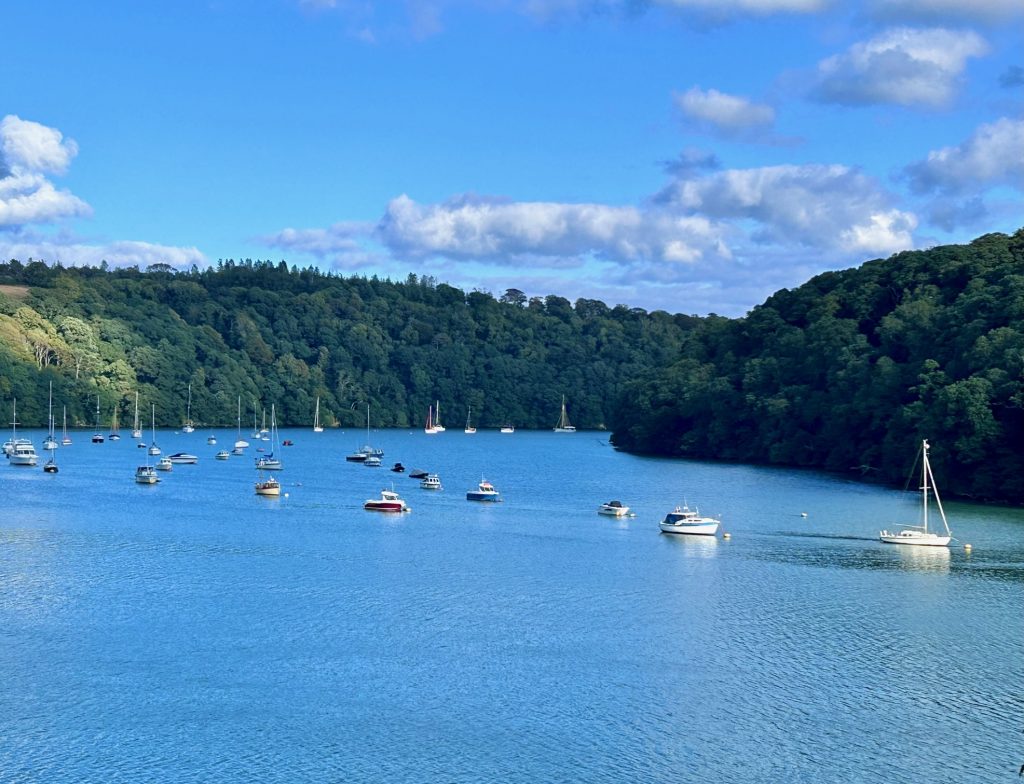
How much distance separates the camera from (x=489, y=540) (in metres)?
82.3

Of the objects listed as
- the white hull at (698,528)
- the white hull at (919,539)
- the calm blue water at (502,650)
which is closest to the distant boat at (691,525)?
the white hull at (698,528)

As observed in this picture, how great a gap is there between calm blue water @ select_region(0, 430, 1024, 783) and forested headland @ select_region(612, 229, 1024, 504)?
10.1 meters

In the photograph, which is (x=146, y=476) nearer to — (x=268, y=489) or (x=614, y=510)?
(x=268, y=489)

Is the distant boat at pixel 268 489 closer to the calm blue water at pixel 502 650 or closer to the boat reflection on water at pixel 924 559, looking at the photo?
the calm blue water at pixel 502 650

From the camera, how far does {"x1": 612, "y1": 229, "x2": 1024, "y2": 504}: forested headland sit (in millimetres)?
101625

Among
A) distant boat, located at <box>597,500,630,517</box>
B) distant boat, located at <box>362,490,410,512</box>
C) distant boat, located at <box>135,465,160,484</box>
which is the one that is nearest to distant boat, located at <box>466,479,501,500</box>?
distant boat, located at <box>362,490,410,512</box>

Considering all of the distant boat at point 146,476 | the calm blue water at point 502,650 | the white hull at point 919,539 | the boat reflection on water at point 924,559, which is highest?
the distant boat at point 146,476

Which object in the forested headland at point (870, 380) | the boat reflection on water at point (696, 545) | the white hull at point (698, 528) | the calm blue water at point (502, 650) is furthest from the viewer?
the forested headland at point (870, 380)

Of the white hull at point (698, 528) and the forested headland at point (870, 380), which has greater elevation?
the forested headland at point (870, 380)

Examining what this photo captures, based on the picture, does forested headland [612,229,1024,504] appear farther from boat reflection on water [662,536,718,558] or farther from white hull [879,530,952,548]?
boat reflection on water [662,536,718,558]

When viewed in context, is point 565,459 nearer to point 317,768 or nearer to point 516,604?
point 516,604

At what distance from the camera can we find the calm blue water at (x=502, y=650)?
38.0 metres

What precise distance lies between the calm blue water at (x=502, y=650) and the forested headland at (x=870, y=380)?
33.1ft

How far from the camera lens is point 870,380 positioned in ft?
431
